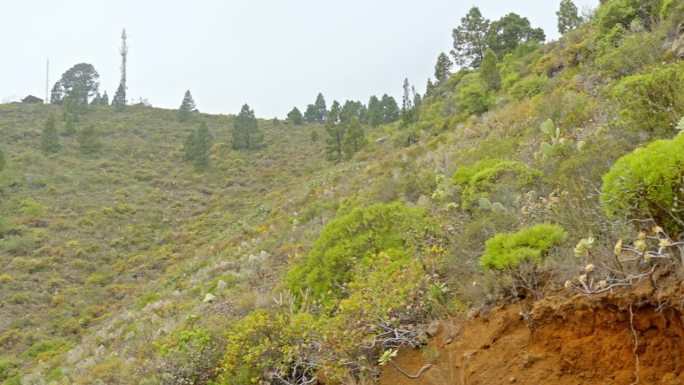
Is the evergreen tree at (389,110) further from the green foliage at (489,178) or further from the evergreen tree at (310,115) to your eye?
the green foliage at (489,178)

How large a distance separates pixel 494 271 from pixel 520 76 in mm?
18726

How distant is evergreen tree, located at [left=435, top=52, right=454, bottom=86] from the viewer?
4284 centimetres

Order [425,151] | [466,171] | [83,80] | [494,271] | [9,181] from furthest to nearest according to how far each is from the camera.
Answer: [83,80]
[9,181]
[425,151]
[466,171]
[494,271]

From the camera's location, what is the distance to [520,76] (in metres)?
21.7

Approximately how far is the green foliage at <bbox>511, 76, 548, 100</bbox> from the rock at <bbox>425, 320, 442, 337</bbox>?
40.1 ft

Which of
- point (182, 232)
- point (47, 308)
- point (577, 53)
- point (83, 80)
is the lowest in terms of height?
point (47, 308)

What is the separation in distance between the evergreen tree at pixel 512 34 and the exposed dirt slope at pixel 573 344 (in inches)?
1259

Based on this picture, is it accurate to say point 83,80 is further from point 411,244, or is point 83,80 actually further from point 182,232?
point 411,244

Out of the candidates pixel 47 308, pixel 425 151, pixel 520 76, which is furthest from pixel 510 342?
pixel 47 308

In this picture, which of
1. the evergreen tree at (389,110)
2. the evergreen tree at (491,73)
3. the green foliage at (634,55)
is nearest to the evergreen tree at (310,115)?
the evergreen tree at (389,110)

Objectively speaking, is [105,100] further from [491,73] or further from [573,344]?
[573,344]

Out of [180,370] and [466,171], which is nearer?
[180,370]

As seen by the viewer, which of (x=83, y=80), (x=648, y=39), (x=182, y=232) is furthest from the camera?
(x=83, y=80)

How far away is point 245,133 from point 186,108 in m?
15.6
